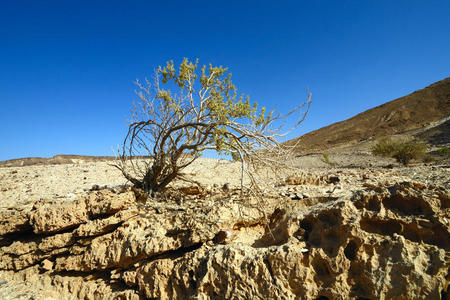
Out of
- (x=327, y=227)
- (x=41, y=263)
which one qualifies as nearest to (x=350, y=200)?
(x=327, y=227)

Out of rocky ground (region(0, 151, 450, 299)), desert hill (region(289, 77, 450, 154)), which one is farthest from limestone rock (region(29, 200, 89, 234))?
desert hill (region(289, 77, 450, 154))

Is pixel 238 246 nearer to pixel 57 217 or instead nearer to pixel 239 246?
pixel 239 246

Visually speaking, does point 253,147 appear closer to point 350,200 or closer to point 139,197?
point 350,200

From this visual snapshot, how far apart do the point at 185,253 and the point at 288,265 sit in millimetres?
1448

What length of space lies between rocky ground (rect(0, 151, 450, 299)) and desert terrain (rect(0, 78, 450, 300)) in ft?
0.04

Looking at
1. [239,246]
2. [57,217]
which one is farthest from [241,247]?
[57,217]

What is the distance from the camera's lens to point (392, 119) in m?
38.8

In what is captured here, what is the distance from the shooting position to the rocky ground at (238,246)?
85.8 inches

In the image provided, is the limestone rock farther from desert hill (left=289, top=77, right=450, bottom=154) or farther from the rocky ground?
desert hill (left=289, top=77, right=450, bottom=154)

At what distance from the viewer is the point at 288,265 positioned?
7.79 ft

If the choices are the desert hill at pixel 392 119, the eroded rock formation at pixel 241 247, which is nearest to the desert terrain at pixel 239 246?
the eroded rock formation at pixel 241 247

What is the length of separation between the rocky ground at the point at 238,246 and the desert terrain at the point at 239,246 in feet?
0.04

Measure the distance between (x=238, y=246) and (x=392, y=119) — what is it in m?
45.8

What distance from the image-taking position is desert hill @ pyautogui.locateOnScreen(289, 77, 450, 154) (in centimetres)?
3484
